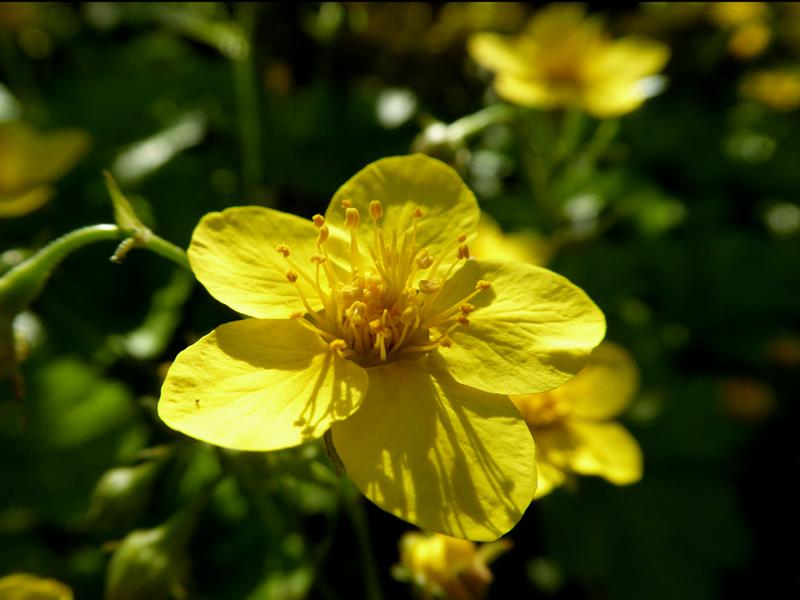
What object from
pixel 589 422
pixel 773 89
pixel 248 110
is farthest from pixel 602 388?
pixel 773 89

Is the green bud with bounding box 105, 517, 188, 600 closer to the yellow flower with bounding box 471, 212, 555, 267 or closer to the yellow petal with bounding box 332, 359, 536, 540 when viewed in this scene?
the yellow petal with bounding box 332, 359, 536, 540

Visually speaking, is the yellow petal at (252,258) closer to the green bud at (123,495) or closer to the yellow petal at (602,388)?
the green bud at (123,495)

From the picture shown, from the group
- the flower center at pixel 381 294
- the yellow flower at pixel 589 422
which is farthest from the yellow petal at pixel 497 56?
the flower center at pixel 381 294

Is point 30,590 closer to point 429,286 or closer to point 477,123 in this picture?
point 429,286

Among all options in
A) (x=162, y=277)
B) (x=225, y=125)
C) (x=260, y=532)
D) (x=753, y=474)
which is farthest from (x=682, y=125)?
(x=260, y=532)

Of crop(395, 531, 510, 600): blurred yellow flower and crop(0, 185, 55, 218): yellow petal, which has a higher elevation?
crop(0, 185, 55, 218): yellow petal

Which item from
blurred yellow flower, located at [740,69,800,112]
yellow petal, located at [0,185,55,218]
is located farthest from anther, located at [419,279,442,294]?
blurred yellow flower, located at [740,69,800,112]

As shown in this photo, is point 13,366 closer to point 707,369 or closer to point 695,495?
point 695,495
